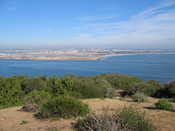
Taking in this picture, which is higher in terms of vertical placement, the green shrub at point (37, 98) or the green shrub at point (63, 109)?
the green shrub at point (63, 109)

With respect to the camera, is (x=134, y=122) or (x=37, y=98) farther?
(x=37, y=98)

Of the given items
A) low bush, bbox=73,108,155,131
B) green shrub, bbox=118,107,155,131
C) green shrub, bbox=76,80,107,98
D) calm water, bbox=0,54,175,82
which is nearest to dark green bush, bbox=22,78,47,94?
green shrub, bbox=76,80,107,98

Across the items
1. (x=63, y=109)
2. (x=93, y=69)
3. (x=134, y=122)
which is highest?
(x=134, y=122)

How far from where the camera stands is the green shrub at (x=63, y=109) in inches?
284

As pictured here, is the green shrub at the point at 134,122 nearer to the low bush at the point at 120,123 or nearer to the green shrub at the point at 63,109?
the low bush at the point at 120,123

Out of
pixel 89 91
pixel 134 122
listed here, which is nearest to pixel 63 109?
pixel 134 122

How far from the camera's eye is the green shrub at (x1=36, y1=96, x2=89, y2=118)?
23.7 ft

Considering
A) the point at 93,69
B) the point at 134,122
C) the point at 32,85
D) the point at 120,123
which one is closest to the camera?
the point at 120,123

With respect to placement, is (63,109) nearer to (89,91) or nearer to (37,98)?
(37,98)

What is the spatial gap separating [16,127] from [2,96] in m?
8.15

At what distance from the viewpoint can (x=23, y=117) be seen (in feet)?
25.6

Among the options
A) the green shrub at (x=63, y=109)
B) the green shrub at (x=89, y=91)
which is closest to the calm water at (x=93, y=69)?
the green shrub at (x=89, y=91)

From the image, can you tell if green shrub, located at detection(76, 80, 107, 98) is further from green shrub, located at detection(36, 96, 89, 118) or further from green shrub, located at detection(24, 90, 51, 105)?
green shrub, located at detection(36, 96, 89, 118)

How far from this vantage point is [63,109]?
23.8 ft
